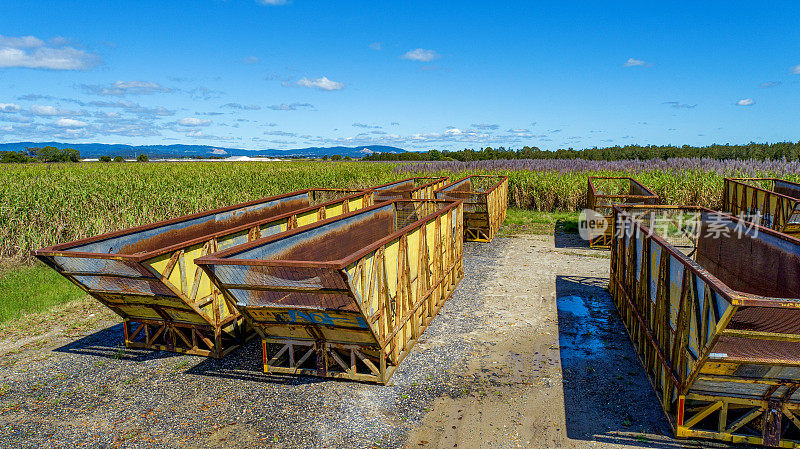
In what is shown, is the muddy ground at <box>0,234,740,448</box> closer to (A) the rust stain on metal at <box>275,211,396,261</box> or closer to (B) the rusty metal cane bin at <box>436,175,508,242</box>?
(A) the rust stain on metal at <box>275,211,396,261</box>

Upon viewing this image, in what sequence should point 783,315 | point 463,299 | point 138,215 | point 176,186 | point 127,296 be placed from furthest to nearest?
→ point 176,186, point 138,215, point 463,299, point 127,296, point 783,315

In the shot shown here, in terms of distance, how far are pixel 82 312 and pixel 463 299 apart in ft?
24.2

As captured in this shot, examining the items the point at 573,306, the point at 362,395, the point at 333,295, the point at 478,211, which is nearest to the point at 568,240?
the point at 478,211

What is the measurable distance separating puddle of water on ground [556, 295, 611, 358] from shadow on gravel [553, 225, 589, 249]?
5.17 meters

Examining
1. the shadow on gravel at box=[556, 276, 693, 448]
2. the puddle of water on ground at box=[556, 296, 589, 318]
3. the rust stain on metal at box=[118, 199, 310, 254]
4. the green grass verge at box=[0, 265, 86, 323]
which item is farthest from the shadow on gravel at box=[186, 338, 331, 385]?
the puddle of water on ground at box=[556, 296, 589, 318]

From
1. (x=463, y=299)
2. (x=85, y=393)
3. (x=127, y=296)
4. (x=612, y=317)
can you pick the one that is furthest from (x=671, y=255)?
(x=85, y=393)

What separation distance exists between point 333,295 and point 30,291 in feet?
26.2

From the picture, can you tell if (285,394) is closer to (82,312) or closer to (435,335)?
(435,335)

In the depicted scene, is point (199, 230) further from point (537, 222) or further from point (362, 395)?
point (537, 222)

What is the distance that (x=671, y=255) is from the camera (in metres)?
4.96

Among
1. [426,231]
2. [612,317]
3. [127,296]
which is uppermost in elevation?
[426,231]

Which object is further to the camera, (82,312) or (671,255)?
(82,312)

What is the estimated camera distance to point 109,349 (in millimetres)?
6969

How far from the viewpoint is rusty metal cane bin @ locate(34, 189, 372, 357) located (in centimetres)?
559
